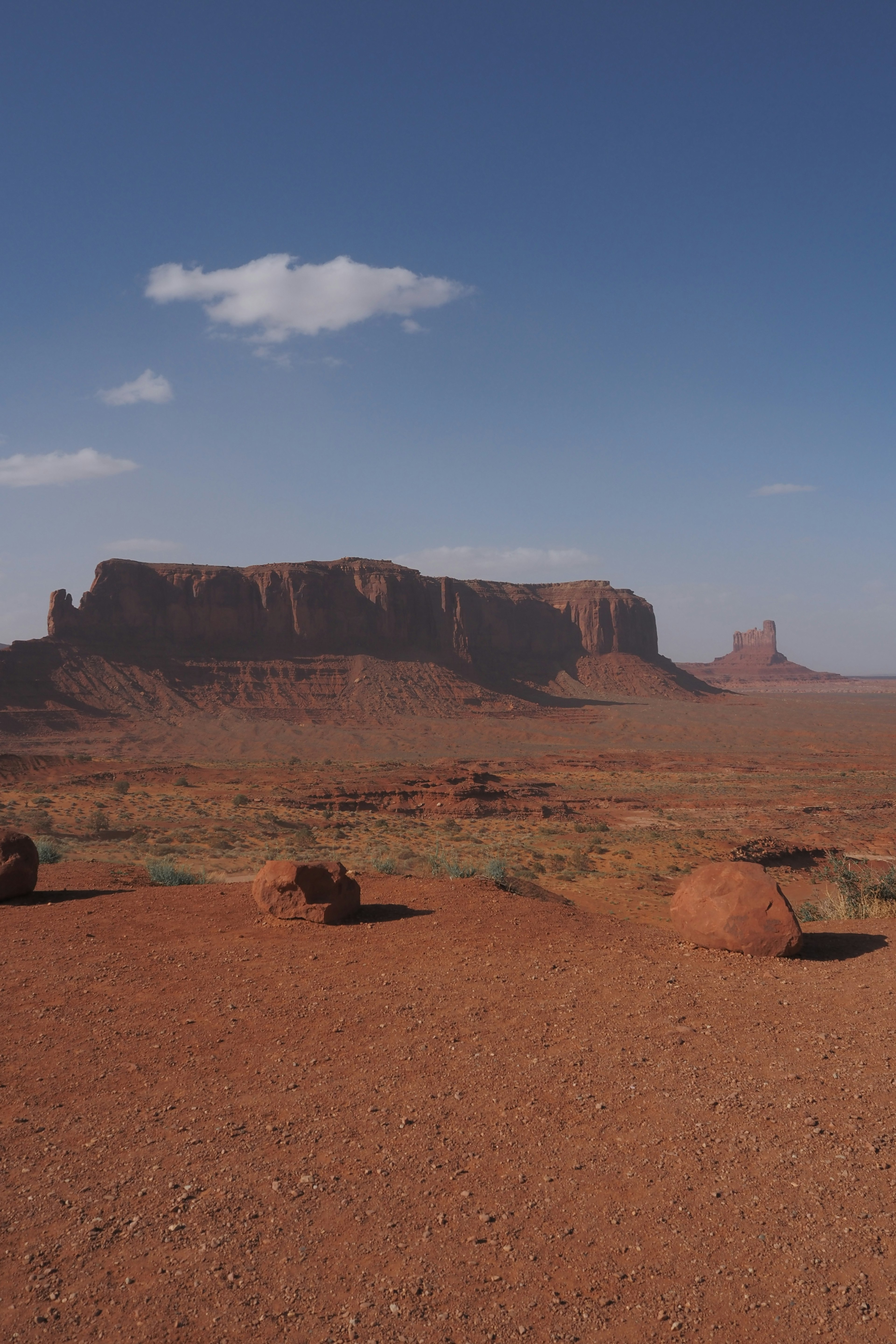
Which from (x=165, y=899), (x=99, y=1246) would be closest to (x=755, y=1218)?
(x=99, y=1246)

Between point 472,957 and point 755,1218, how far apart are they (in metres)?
4.84

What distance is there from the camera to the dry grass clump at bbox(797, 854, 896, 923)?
11633 millimetres

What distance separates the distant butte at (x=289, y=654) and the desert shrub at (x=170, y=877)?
55.3 metres

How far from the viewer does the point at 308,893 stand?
1019cm

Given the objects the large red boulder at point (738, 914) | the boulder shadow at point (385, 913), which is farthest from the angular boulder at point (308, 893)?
the large red boulder at point (738, 914)

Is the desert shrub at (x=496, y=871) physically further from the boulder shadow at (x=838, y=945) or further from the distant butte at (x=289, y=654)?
the distant butte at (x=289, y=654)

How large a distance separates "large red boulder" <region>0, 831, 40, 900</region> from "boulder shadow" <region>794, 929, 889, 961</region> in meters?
10.6

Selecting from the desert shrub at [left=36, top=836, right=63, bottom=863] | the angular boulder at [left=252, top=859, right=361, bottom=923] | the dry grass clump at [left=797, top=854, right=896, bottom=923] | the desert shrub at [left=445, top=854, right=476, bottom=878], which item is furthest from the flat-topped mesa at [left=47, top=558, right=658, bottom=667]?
the dry grass clump at [left=797, top=854, right=896, bottom=923]

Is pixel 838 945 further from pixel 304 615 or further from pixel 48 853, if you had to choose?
pixel 304 615

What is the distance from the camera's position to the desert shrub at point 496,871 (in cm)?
1391

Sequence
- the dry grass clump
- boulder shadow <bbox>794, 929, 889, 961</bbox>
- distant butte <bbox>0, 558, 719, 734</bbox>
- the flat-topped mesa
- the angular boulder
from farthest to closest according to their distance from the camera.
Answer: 1. the flat-topped mesa
2. distant butte <bbox>0, 558, 719, 734</bbox>
3. the dry grass clump
4. the angular boulder
5. boulder shadow <bbox>794, 929, 889, 961</bbox>

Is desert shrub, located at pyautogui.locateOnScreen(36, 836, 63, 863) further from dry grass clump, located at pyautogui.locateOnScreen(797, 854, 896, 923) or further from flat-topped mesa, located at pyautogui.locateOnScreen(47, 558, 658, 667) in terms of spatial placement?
flat-topped mesa, located at pyautogui.locateOnScreen(47, 558, 658, 667)

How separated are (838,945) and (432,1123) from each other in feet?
21.8

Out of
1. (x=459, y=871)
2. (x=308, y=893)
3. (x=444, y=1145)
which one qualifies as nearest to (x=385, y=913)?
(x=308, y=893)
